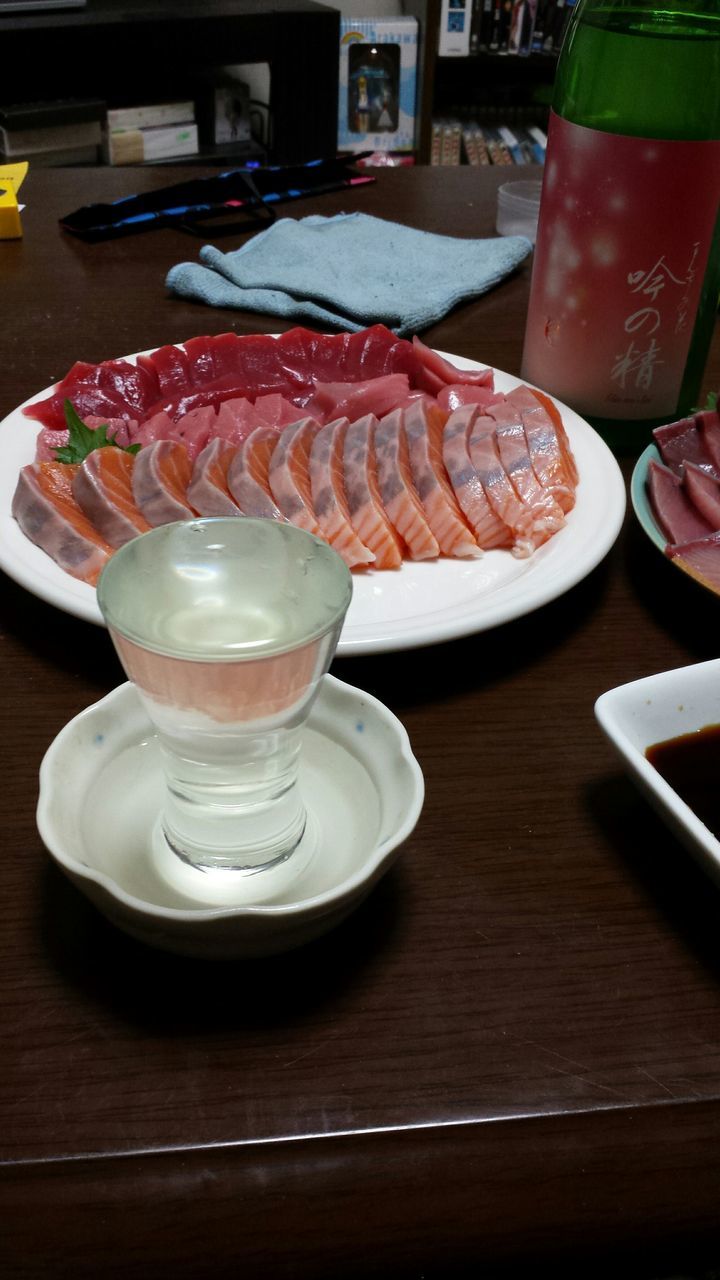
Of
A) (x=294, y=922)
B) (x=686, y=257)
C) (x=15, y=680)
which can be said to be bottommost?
(x=15, y=680)

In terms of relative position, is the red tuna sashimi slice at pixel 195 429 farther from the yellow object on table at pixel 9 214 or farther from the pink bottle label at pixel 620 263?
the yellow object on table at pixel 9 214

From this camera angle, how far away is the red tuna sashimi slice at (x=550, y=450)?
96cm

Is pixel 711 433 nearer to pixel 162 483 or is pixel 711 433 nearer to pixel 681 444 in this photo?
pixel 681 444

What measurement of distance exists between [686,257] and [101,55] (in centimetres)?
286

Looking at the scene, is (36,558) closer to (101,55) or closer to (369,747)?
(369,747)

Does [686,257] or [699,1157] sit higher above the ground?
[686,257]

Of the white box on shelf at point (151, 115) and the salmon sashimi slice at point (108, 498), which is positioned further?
the white box on shelf at point (151, 115)

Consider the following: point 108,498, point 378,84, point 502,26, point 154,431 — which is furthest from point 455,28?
point 108,498

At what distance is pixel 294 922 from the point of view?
1.61 ft

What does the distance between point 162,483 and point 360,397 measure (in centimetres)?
29

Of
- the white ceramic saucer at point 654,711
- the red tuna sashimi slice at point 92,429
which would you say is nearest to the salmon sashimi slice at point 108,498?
the red tuna sashimi slice at point 92,429

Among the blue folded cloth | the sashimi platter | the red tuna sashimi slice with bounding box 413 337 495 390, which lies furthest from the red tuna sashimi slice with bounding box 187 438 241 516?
the blue folded cloth

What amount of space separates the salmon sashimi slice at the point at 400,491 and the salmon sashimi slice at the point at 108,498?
0.22m

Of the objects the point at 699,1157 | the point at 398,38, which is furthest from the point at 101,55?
the point at 699,1157
